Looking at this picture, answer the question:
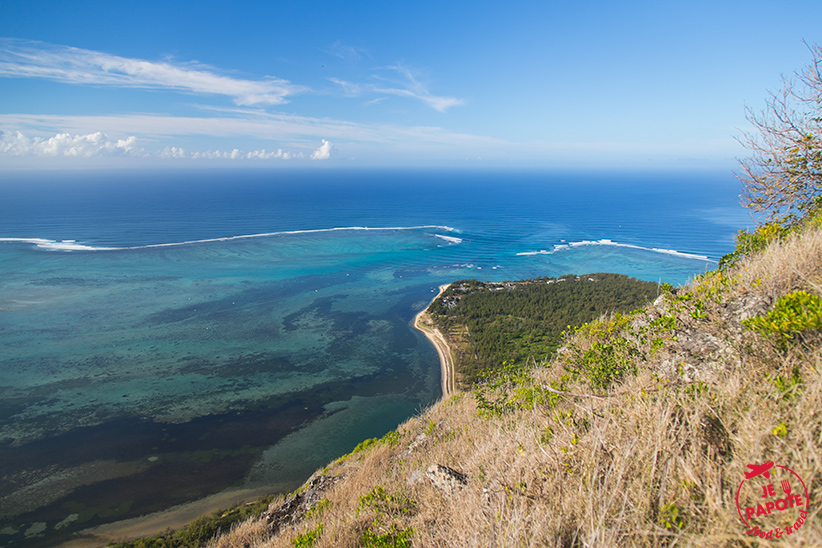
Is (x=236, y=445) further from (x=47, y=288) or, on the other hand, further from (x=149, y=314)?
(x=47, y=288)

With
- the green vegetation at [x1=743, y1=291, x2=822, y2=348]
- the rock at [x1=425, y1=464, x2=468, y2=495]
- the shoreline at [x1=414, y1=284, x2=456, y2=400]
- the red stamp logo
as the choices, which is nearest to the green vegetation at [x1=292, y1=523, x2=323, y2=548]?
the rock at [x1=425, y1=464, x2=468, y2=495]

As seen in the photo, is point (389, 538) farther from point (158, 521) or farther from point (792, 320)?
point (158, 521)

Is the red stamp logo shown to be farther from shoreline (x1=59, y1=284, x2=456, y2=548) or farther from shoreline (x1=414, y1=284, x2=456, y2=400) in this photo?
shoreline (x1=414, y1=284, x2=456, y2=400)

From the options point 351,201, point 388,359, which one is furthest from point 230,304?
point 351,201

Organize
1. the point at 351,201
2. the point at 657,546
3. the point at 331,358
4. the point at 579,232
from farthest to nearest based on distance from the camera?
1. the point at 351,201
2. the point at 579,232
3. the point at 331,358
4. the point at 657,546

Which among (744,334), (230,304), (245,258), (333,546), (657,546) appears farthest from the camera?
(245,258)

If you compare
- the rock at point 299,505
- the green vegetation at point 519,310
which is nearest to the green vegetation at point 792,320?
the rock at point 299,505

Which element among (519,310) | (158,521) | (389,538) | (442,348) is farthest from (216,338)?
(389,538)
